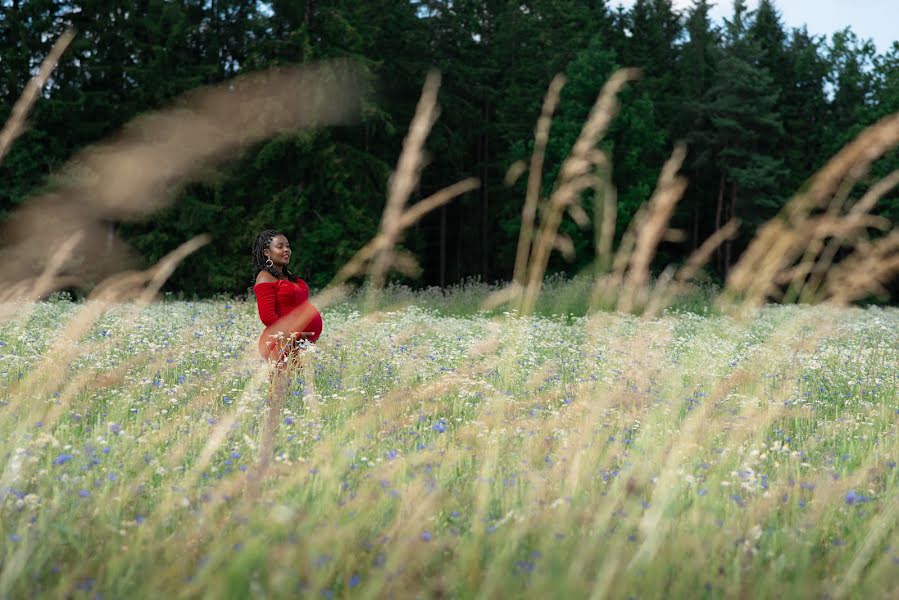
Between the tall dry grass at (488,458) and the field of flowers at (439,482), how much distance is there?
0.02 metres

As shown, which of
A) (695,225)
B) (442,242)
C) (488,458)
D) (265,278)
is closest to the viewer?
(488,458)

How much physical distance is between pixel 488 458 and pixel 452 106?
29701 mm

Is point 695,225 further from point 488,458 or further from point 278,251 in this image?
point 488,458

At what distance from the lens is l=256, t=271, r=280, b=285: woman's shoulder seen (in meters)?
5.79

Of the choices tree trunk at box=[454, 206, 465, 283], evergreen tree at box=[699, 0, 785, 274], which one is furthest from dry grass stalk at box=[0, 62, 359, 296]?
evergreen tree at box=[699, 0, 785, 274]

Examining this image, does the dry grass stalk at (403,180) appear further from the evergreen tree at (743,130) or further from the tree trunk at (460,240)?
the evergreen tree at (743,130)

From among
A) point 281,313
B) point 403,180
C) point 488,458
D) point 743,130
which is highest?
point 743,130

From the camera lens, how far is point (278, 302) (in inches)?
232

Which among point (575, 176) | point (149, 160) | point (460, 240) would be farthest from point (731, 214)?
point (575, 176)

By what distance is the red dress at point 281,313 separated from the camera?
226 inches

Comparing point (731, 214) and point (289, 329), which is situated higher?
point (731, 214)

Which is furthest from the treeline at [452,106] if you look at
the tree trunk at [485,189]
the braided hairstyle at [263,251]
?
the braided hairstyle at [263,251]

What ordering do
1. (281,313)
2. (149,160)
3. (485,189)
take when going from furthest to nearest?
(485,189) → (149,160) → (281,313)

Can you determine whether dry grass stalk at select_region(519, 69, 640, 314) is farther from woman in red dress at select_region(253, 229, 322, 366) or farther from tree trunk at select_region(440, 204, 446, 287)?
tree trunk at select_region(440, 204, 446, 287)
